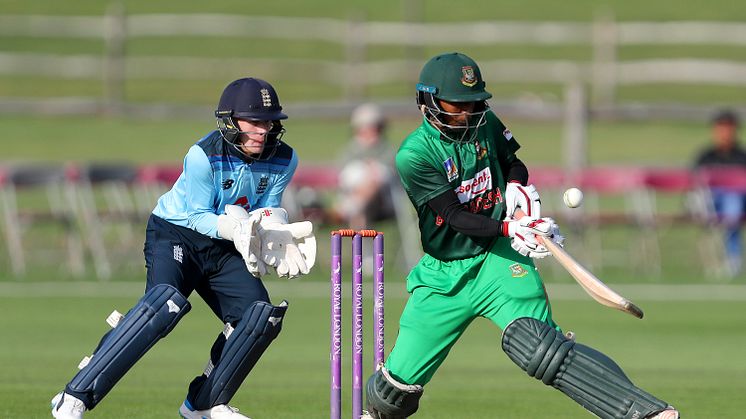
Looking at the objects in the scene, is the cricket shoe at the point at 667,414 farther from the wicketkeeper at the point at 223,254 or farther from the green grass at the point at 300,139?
the green grass at the point at 300,139

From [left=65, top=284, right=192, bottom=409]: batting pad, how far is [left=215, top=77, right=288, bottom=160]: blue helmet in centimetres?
83

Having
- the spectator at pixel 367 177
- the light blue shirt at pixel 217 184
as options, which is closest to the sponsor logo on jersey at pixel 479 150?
the light blue shirt at pixel 217 184

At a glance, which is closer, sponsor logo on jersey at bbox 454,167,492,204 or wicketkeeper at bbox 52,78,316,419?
wicketkeeper at bbox 52,78,316,419

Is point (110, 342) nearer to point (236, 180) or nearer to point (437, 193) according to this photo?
point (236, 180)

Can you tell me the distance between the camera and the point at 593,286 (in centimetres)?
608

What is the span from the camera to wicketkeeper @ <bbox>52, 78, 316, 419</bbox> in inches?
259

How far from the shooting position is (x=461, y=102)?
666 cm

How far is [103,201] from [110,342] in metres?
15.4

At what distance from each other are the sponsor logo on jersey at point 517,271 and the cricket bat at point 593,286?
36 centimetres

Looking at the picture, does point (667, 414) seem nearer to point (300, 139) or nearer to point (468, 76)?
point (468, 76)

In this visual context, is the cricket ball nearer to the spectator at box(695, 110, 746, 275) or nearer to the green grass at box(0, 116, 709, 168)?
the spectator at box(695, 110, 746, 275)

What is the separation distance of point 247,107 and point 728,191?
10735 millimetres

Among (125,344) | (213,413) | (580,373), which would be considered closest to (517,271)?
(580,373)

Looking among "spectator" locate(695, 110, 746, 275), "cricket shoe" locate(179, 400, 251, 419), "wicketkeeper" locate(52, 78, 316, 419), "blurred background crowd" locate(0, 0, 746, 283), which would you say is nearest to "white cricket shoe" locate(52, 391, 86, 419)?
"wicketkeeper" locate(52, 78, 316, 419)
